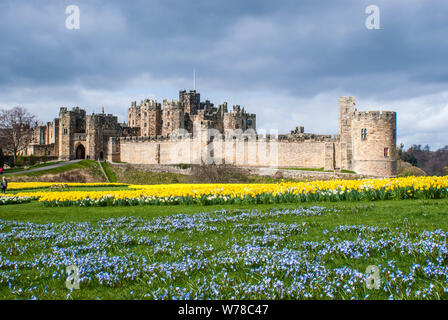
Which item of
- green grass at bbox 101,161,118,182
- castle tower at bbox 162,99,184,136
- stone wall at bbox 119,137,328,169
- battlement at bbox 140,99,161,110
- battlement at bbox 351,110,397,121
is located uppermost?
battlement at bbox 140,99,161,110

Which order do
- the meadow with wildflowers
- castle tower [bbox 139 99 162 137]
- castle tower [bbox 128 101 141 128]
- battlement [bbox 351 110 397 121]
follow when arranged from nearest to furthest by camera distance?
the meadow with wildflowers
battlement [bbox 351 110 397 121]
castle tower [bbox 139 99 162 137]
castle tower [bbox 128 101 141 128]

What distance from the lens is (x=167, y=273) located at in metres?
4.68

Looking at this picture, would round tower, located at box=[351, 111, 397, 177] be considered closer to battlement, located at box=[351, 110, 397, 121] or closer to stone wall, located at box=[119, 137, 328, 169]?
battlement, located at box=[351, 110, 397, 121]

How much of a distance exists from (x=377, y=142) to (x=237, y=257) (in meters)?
32.7

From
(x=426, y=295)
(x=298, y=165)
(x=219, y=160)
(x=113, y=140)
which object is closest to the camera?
(x=426, y=295)

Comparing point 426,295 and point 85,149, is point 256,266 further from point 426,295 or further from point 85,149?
point 85,149

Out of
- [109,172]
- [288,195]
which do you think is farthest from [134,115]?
[288,195]

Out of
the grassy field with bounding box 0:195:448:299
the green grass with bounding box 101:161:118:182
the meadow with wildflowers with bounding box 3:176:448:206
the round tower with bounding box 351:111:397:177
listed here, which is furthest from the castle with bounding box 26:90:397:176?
the grassy field with bounding box 0:195:448:299

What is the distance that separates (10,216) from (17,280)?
753 centimetres

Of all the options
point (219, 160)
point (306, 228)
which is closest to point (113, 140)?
point (219, 160)

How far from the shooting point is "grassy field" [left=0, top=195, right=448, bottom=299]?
414cm

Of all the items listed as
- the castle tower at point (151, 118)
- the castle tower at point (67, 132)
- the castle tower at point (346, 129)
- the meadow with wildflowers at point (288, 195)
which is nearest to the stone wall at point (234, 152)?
the castle tower at point (346, 129)

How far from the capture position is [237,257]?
537cm

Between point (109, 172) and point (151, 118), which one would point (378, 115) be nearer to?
point (109, 172)
